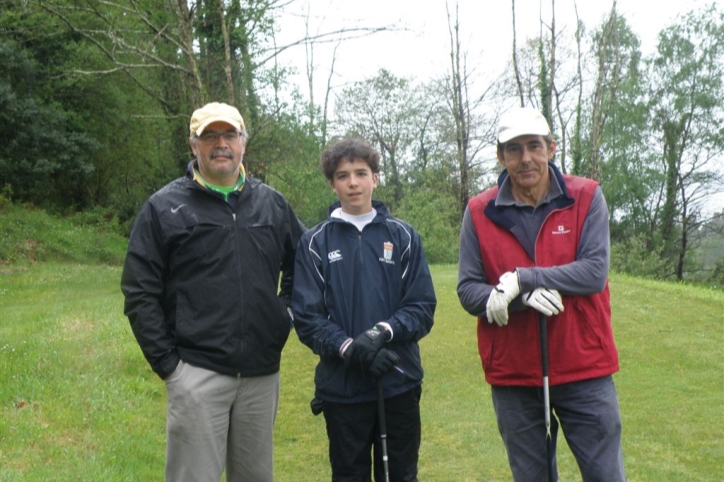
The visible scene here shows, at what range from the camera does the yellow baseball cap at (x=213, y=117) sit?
358 centimetres

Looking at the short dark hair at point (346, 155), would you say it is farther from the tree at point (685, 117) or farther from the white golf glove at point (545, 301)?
the tree at point (685, 117)

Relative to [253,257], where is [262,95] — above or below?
above

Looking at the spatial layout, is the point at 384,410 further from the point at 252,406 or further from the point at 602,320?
the point at 602,320

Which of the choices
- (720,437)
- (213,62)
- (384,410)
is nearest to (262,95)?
(213,62)

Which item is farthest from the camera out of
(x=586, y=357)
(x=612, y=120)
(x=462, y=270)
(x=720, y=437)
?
(x=612, y=120)

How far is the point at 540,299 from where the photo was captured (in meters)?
3.15

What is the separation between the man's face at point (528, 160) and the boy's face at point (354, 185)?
705mm

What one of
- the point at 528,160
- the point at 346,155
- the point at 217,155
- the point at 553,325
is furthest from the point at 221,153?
the point at 553,325

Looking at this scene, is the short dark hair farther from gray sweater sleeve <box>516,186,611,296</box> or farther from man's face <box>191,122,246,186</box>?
gray sweater sleeve <box>516,186,611,296</box>

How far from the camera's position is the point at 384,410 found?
3.54 m

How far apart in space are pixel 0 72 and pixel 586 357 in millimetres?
24728

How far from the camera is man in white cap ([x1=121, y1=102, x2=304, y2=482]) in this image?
3463mm

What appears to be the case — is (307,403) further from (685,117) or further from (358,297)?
(685,117)

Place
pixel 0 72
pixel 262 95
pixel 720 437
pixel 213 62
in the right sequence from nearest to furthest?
pixel 720 437 < pixel 213 62 < pixel 262 95 < pixel 0 72
